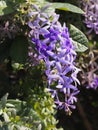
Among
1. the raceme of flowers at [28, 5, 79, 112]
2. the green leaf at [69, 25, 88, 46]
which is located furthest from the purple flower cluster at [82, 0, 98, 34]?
the raceme of flowers at [28, 5, 79, 112]

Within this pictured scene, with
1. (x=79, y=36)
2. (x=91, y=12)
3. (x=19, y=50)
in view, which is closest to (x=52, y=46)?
(x=19, y=50)

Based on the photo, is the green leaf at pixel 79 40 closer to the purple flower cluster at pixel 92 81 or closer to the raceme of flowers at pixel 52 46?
the raceme of flowers at pixel 52 46

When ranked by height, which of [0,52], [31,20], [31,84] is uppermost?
[31,20]

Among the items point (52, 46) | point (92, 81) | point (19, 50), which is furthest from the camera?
point (92, 81)

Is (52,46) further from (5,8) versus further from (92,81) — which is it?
(92,81)

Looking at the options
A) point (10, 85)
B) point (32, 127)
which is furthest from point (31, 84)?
point (32, 127)

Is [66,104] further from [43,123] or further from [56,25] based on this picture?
[56,25]
